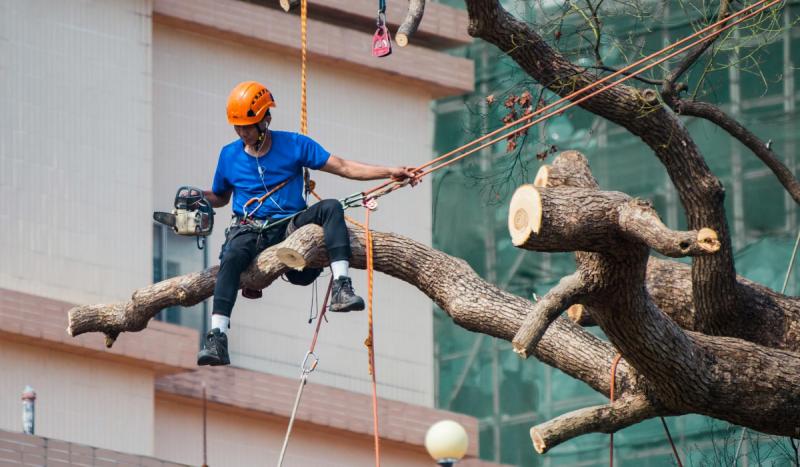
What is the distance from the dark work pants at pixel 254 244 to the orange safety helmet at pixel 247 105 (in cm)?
66

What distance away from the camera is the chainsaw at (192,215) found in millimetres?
13055

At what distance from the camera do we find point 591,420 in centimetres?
1201

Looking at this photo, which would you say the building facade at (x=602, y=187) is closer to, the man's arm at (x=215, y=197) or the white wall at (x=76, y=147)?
the white wall at (x=76, y=147)

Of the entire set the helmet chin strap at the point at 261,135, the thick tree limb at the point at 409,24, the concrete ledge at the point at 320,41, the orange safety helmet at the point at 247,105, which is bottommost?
the helmet chin strap at the point at 261,135

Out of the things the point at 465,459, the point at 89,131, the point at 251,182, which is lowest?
the point at 465,459

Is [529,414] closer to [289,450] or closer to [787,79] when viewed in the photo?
[787,79]

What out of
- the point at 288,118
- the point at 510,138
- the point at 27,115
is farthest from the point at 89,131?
the point at 510,138

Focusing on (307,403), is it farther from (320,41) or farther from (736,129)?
(736,129)

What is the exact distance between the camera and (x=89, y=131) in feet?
73.6

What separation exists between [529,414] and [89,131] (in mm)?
11450

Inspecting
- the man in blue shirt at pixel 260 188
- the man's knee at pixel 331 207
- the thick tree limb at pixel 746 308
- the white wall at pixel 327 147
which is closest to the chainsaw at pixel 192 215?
the man in blue shirt at pixel 260 188

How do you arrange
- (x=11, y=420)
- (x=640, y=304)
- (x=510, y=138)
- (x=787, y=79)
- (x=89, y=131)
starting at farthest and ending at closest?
(x=787, y=79), (x=89, y=131), (x=11, y=420), (x=510, y=138), (x=640, y=304)

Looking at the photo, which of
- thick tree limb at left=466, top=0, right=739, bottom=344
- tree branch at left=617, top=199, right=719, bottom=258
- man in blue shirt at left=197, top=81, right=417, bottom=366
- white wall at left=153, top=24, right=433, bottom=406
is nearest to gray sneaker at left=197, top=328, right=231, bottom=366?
man in blue shirt at left=197, top=81, right=417, bottom=366

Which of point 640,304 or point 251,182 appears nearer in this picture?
point 640,304
